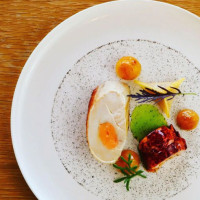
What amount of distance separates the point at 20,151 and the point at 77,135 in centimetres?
30

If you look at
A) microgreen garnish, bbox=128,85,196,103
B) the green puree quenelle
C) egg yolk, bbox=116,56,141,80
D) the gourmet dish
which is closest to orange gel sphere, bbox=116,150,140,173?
the gourmet dish

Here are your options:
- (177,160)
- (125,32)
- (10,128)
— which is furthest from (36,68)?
(177,160)

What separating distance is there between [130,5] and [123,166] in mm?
840

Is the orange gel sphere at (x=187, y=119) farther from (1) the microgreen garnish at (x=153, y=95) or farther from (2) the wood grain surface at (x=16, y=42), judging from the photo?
(2) the wood grain surface at (x=16, y=42)

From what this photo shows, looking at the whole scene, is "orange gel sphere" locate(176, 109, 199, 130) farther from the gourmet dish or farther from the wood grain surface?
the wood grain surface

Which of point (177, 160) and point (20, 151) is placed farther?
point (177, 160)

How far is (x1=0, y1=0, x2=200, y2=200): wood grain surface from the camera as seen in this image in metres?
1.75

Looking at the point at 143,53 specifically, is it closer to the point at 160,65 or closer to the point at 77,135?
the point at 160,65

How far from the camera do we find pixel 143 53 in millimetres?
1830

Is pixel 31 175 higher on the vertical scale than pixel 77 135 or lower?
lower

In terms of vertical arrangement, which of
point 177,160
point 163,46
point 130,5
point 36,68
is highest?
point 130,5

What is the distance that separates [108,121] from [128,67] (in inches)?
11.8

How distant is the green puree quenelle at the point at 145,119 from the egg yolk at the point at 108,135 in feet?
0.39

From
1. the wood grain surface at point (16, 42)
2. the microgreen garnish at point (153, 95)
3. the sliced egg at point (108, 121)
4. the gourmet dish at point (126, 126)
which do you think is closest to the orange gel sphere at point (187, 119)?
the gourmet dish at point (126, 126)
